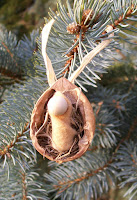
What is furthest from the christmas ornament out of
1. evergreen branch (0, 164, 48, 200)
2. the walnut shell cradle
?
evergreen branch (0, 164, 48, 200)

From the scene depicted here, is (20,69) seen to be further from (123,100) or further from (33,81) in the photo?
(123,100)

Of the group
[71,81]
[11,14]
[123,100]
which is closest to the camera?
[71,81]

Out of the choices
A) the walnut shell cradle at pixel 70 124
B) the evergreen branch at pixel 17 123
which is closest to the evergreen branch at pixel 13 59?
the evergreen branch at pixel 17 123

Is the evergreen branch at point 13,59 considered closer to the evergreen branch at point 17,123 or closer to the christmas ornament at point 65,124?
the evergreen branch at point 17,123

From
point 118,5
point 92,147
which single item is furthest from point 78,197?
point 118,5

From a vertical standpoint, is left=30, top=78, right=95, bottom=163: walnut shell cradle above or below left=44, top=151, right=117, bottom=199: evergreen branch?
above

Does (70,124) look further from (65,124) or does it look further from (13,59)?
(13,59)

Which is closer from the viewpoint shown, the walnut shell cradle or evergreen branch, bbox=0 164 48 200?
the walnut shell cradle

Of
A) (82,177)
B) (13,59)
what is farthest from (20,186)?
(13,59)

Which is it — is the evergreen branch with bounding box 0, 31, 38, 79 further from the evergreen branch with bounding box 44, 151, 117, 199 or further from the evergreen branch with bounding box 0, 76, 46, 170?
the evergreen branch with bounding box 44, 151, 117, 199
